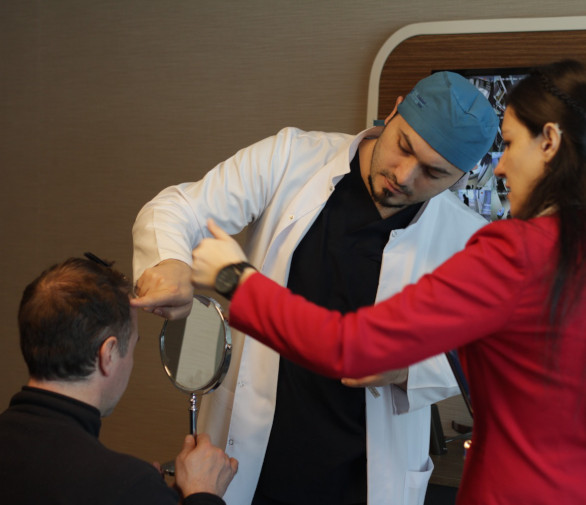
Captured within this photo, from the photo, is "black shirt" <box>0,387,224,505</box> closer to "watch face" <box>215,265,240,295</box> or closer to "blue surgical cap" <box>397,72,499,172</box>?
"watch face" <box>215,265,240,295</box>

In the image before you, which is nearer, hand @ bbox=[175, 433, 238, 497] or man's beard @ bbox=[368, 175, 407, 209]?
hand @ bbox=[175, 433, 238, 497]

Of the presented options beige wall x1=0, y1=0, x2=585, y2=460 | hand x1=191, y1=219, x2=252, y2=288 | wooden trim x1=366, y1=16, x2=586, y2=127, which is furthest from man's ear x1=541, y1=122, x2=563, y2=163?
beige wall x1=0, y1=0, x2=585, y2=460

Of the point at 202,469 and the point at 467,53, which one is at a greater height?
the point at 467,53

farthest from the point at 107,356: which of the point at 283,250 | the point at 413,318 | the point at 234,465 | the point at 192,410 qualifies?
the point at 413,318

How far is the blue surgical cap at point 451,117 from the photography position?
1.55 m

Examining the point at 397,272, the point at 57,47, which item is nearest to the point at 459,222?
the point at 397,272

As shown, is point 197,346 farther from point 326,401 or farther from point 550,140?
point 550,140

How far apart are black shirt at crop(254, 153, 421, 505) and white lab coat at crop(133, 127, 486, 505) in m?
0.03

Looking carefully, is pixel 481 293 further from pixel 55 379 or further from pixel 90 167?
A: pixel 90 167

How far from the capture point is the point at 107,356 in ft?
4.29

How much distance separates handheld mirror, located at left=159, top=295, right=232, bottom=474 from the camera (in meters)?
1.47

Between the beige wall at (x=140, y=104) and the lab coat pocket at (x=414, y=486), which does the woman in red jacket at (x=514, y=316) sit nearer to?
the lab coat pocket at (x=414, y=486)

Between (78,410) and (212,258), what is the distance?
1.36 feet

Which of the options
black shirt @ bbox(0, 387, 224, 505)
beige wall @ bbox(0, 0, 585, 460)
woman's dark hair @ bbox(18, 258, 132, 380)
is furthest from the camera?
beige wall @ bbox(0, 0, 585, 460)
